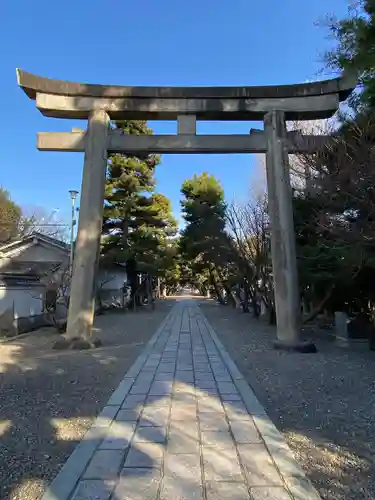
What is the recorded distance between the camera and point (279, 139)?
9.67m

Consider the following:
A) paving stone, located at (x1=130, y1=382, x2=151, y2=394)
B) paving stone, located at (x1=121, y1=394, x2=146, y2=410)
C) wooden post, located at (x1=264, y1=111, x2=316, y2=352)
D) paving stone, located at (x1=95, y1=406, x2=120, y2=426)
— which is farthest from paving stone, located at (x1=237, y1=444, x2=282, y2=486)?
wooden post, located at (x1=264, y1=111, x2=316, y2=352)

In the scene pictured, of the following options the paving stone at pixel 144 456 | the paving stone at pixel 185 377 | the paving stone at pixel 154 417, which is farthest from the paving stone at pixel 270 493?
the paving stone at pixel 185 377

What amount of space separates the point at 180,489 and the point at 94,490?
61 cm

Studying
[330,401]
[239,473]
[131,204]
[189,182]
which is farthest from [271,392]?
[189,182]

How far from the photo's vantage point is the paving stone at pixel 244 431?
3.76m

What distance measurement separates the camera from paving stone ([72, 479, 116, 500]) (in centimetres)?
274

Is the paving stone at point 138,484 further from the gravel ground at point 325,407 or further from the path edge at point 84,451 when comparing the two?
the gravel ground at point 325,407

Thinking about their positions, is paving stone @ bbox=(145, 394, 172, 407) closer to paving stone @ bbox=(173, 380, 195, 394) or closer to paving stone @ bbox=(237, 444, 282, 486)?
paving stone @ bbox=(173, 380, 195, 394)

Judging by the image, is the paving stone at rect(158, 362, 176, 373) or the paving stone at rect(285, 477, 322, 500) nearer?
the paving stone at rect(285, 477, 322, 500)

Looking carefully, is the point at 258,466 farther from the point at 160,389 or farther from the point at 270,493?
the point at 160,389

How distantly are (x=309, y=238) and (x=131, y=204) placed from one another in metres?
13.7

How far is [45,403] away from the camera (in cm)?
498

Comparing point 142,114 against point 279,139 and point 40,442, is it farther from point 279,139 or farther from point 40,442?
point 40,442

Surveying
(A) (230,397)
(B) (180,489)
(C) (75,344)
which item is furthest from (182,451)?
(C) (75,344)
